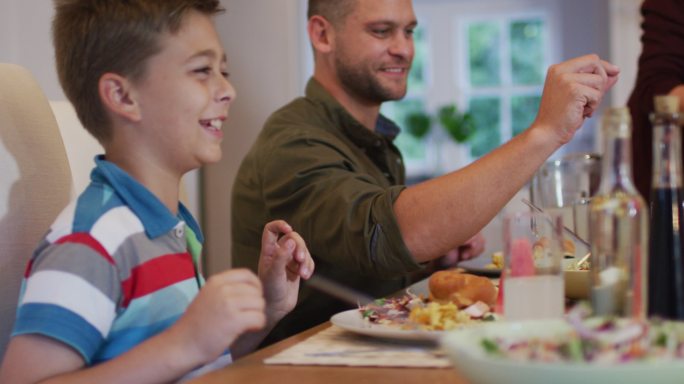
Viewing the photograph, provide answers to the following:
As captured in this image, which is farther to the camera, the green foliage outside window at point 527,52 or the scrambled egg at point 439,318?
the green foliage outside window at point 527,52

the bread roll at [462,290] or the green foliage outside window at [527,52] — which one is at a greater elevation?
the green foliage outside window at [527,52]

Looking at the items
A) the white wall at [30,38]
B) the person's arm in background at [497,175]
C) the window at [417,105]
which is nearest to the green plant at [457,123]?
the window at [417,105]

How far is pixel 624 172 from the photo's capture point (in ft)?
2.31

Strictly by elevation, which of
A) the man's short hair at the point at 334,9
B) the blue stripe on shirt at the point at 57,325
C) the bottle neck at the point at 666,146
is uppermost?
the man's short hair at the point at 334,9

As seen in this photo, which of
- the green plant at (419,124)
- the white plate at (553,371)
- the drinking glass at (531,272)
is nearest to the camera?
the white plate at (553,371)

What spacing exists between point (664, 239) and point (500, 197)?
568 millimetres

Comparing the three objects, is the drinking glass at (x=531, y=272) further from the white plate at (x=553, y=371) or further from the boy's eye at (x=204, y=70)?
the boy's eye at (x=204, y=70)

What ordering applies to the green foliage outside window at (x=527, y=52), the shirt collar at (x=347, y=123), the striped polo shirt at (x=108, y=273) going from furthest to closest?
the green foliage outside window at (x=527, y=52)
the shirt collar at (x=347, y=123)
the striped polo shirt at (x=108, y=273)

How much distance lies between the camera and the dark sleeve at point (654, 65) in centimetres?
217

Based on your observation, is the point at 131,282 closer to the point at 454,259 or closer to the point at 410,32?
the point at 454,259

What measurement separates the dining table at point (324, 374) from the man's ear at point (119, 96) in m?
0.36

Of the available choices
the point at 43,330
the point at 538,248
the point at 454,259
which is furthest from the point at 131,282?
the point at 454,259

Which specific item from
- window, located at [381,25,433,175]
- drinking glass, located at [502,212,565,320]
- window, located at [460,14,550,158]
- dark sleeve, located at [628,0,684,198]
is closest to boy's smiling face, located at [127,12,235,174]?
drinking glass, located at [502,212,565,320]

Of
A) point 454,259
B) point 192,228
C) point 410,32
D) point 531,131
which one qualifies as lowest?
point 454,259
